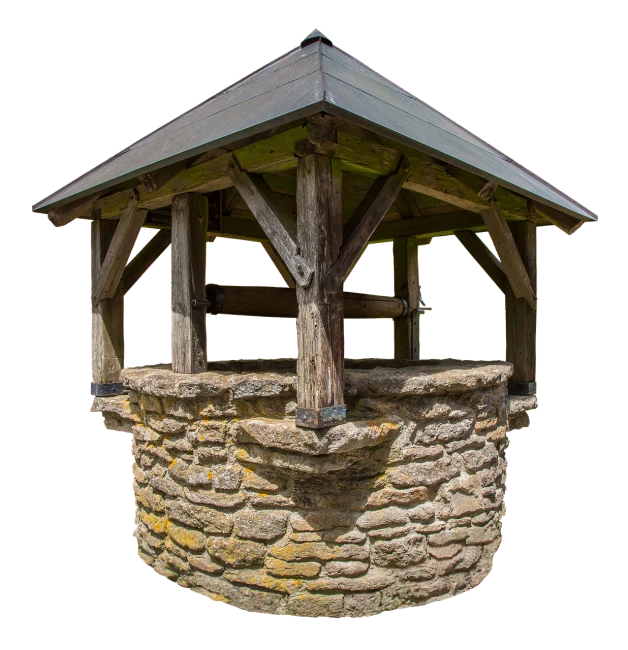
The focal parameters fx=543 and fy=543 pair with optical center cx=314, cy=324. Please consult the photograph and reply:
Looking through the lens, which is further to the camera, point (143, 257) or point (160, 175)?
point (143, 257)

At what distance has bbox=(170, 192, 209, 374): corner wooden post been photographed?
432cm

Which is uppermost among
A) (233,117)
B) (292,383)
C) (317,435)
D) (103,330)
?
(233,117)

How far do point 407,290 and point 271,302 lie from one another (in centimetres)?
229

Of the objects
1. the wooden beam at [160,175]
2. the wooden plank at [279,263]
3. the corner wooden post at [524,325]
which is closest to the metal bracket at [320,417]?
the wooden beam at [160,175]

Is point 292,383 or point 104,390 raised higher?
point 292,383

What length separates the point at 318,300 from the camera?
10.7 feet

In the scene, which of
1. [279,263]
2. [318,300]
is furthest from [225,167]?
[279,263]

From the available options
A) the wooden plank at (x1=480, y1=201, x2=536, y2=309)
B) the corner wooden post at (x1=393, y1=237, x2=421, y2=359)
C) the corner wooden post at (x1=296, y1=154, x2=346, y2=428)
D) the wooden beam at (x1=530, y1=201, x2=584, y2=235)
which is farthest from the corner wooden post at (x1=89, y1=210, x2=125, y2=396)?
the wooden beam at (x1=530, y1=201, x2=584, y2=235)

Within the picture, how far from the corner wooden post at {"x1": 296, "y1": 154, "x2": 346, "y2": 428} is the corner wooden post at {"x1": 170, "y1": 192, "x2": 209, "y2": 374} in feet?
4.21

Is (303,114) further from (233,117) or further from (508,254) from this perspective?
(508,254)

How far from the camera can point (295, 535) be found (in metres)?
3.61

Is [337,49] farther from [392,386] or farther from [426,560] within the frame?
[426,560]

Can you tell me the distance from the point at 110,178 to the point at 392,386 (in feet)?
8.73

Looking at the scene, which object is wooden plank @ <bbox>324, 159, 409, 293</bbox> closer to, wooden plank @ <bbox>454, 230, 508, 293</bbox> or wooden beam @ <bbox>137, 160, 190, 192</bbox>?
wooden beam @ <bbox>137, 160, 190, 192</bbox>
